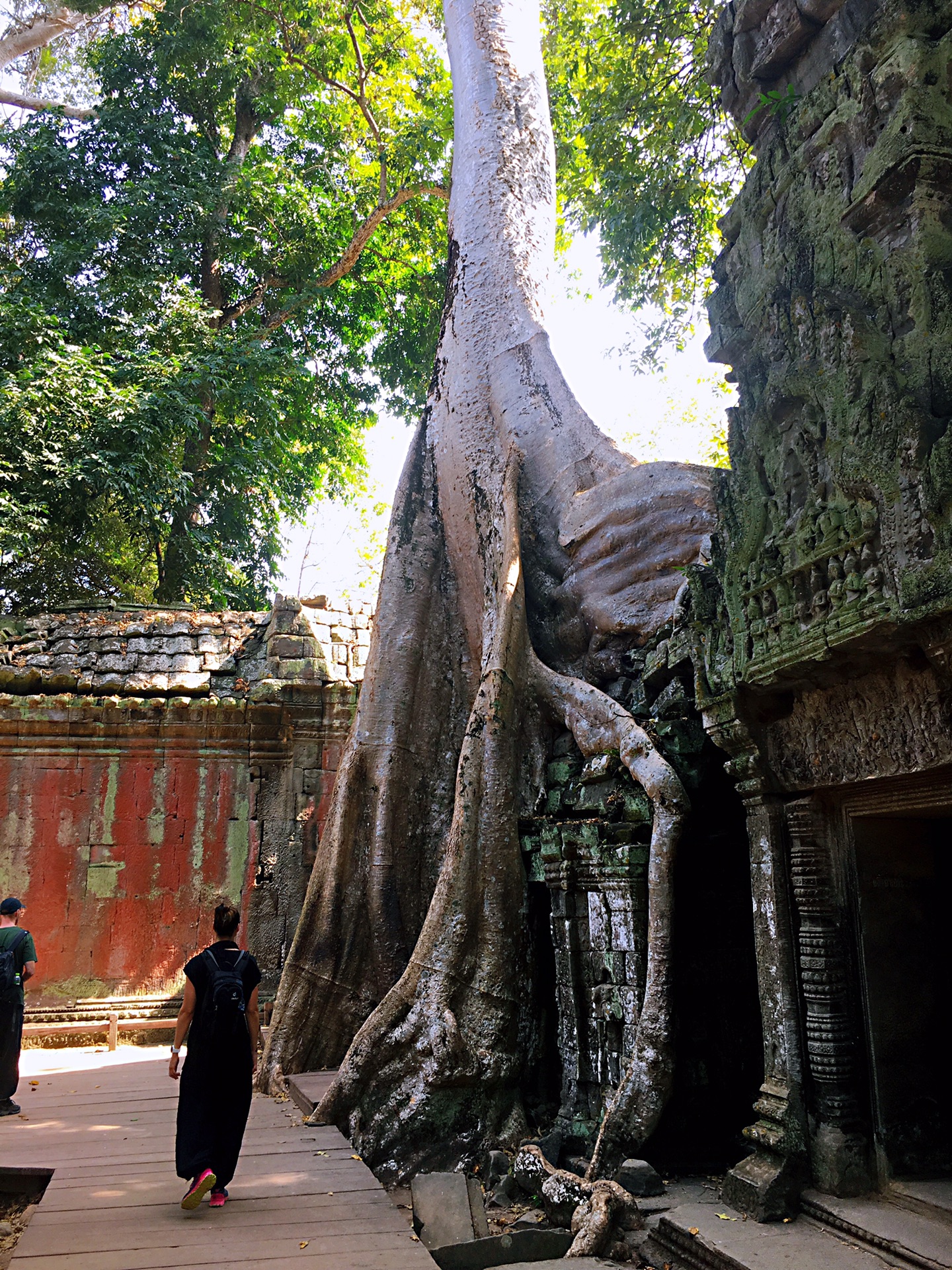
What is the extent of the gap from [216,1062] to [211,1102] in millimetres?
122

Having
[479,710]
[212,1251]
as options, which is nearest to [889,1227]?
[212,1251]

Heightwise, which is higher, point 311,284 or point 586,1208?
point 311,284

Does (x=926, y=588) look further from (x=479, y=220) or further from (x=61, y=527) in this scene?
(x=61, y=527)

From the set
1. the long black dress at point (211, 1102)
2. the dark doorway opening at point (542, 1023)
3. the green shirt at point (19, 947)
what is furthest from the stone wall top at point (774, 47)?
the green shirt at point (19, 947)

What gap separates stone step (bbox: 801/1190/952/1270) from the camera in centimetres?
264

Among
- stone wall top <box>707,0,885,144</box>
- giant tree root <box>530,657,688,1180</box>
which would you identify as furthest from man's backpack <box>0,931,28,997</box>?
stone wall top <box>707,0,885,144</box>

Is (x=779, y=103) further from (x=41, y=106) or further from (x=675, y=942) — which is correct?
(x=41, y=106)

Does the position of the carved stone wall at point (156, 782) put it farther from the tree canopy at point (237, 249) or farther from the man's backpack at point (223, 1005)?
the man's backpack at point (223, 1005)

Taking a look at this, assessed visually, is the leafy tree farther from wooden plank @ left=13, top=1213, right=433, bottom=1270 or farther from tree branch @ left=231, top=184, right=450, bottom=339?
wooden plank @ left=13, top=1213, right=433, bottom=1270

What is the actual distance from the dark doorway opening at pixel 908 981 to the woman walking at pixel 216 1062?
2103 millimetres

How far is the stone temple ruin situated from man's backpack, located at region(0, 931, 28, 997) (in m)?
2.70

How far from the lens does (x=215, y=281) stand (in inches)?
540

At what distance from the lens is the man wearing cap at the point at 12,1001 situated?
4812 millimetres

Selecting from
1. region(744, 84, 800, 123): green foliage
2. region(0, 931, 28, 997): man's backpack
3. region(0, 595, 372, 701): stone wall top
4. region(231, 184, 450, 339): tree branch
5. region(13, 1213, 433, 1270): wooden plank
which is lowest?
region(13, 1213, 433, 1270): wooden plank
